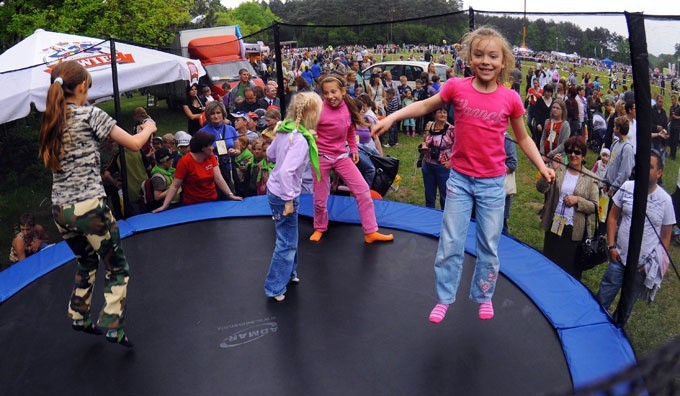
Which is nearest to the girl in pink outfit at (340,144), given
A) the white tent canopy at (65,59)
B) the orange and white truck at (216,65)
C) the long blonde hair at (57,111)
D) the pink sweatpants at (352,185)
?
the pink sweatpants at (352,185)

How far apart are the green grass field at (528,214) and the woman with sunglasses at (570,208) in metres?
0.38

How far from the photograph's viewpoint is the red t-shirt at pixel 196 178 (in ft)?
13.9

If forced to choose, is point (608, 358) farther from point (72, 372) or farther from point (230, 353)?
point (72, 372)

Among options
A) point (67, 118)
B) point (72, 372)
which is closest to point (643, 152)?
point (67, 118)

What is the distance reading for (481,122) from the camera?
7.87 ft

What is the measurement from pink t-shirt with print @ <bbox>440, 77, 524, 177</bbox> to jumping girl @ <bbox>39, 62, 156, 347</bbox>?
1397mm

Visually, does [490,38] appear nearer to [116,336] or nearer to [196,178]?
[116,336]

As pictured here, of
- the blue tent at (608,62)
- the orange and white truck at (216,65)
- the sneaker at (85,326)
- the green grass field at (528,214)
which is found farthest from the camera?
the orange and white truck at (216,65)

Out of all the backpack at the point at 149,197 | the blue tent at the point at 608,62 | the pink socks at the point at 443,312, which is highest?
the blue tent at the point at 608,62

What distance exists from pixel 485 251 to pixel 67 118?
1.97 meters

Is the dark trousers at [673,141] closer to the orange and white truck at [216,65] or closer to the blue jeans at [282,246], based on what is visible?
the blue jeans at [282,246]

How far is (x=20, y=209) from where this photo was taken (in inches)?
242

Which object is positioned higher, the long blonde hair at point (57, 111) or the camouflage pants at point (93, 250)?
the long blonde hair at point (57, 111)

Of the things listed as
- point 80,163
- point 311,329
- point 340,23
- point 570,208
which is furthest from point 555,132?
point 340,23
